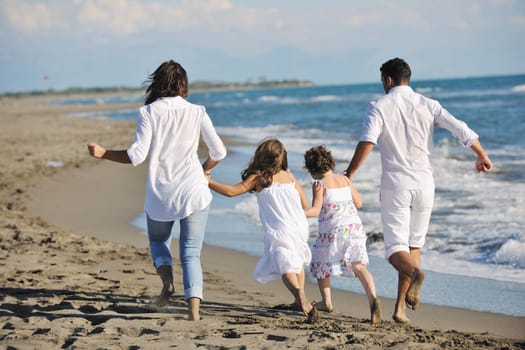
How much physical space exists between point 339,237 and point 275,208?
499mm

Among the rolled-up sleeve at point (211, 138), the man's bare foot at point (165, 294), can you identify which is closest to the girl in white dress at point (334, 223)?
the rolled-up sleeve at point (211, 138)

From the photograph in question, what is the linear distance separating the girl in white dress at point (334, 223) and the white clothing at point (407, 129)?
14.5 inches

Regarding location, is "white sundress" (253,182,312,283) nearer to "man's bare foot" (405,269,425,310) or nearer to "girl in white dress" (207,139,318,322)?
"girl in white dress" (207,139,318,322)

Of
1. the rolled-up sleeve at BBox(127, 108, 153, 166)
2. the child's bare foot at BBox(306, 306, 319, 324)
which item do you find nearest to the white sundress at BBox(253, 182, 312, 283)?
the child's bare foot at BBox(306, 306, 319, 324)

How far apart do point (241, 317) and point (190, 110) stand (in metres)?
1.48

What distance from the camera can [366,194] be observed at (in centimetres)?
1068

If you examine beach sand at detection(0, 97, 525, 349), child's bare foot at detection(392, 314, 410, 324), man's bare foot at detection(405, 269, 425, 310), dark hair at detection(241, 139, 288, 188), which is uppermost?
dark hair at detection(241, 139, 288, 188)

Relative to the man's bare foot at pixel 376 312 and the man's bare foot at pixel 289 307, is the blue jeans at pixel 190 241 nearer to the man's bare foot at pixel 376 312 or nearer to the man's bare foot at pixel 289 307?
the man's bare foot at pixel 289 307

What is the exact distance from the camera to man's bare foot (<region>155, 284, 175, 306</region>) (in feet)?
15.7

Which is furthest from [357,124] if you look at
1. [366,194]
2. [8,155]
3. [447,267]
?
[447,267]

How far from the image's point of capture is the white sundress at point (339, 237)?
4844 millimetres

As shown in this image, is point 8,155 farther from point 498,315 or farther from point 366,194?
point 498,315

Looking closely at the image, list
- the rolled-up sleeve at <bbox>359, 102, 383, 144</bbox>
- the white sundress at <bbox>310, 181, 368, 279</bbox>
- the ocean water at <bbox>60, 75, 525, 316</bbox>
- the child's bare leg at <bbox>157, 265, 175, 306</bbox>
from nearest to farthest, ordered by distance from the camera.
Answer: the rolled-up sleeve at <bbox>359, 102, 383, 144</bbox> → the child's bare leg at <bbox>157, 265, 175, 306</bbox> → the white sundress at <bbox>310, 181, 368, 279</bbox> → the ocean water at <bbox>60, 75, 525, 316</bbox>

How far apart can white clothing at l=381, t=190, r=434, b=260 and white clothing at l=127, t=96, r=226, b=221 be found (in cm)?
126
